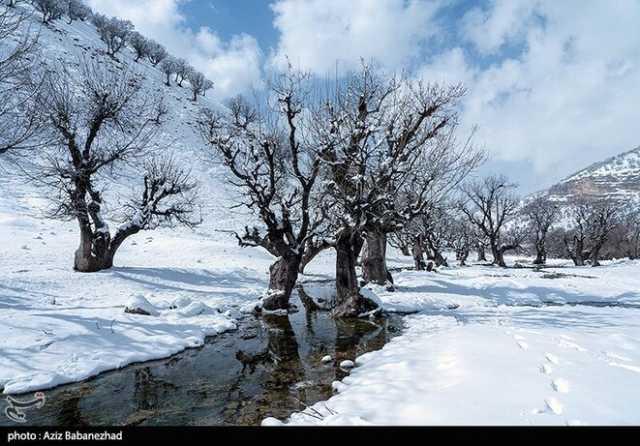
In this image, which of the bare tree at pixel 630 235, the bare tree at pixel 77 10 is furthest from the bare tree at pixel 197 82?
the bare tree at pixel 630 235

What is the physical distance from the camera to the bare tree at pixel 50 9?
62.5 metres

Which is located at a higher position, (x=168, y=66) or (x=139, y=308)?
(x=168, y=66)

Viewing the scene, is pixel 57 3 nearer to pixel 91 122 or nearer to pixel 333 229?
pixel 91 122

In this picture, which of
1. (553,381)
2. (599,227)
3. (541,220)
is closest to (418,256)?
(541,220)

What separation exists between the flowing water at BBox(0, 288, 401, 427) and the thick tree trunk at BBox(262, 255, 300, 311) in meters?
3.41

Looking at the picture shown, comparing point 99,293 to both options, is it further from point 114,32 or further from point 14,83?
point 114,32

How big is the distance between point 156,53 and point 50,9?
23.2m

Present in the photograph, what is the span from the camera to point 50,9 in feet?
218

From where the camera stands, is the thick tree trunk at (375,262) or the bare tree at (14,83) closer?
the bare tree at (14,83)

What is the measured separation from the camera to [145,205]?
64.7 ft

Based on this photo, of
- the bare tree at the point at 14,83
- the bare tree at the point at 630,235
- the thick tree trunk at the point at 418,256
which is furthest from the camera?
the bare tree at the point at 630,235

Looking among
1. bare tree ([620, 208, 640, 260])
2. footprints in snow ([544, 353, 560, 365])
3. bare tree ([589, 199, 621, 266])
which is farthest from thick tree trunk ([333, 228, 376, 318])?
bare tree ([620, 208, 640, 260])

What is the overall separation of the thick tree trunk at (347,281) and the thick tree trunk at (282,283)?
1.72m

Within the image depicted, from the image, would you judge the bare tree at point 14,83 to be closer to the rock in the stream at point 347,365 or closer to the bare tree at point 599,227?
the rock in the stream at point 347,365
